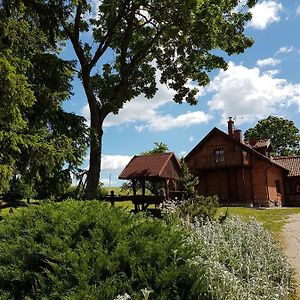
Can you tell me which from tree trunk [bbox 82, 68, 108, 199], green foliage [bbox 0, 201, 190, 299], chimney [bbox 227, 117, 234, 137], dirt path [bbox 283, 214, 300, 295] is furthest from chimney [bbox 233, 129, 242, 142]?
green foliage [bbox 0, 201, 190, 299]

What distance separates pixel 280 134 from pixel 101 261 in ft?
245

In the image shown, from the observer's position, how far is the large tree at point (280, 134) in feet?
244

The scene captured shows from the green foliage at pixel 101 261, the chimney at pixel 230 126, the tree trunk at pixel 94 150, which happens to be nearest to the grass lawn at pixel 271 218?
the tree trunk at pixel 94 150

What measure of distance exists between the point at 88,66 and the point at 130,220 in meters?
14.2

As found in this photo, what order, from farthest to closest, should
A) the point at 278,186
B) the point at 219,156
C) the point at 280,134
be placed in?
1. the point at 280,134
2. the point at 278,186
3. the point at 219,156

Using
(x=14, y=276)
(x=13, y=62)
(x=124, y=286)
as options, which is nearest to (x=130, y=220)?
(x=124, y=286)

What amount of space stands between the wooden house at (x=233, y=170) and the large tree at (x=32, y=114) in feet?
84.0

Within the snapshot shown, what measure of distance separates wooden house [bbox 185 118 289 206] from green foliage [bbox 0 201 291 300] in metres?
32.5

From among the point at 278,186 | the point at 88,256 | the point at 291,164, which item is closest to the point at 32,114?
the point at 88,256

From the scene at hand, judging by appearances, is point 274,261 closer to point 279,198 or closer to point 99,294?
point 99,294

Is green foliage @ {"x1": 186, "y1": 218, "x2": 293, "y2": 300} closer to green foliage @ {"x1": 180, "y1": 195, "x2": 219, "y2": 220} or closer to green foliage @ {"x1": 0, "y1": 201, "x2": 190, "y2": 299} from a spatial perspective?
green foliage @ {"x1": 0, "y1": 201, "x2": 190, "y2": 299}

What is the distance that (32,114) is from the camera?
11.4 meters

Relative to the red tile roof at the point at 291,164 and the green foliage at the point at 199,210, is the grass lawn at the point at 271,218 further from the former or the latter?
the red tile roof at the point at 291,164

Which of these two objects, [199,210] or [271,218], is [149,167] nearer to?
[271,218]
